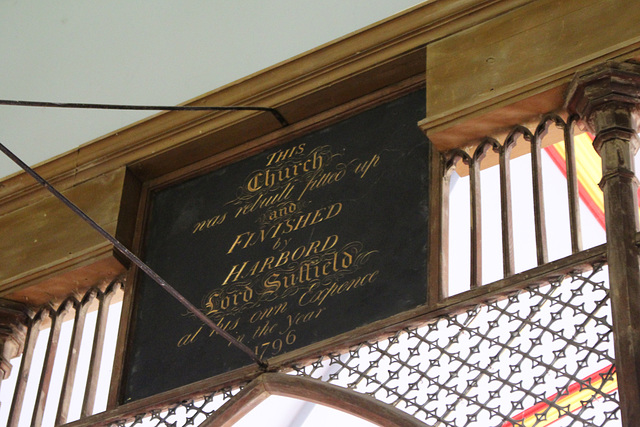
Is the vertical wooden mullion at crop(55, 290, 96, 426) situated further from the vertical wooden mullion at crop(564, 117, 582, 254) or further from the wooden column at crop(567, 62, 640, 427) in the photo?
the wooden column at crop(567, 62, 640, 427)

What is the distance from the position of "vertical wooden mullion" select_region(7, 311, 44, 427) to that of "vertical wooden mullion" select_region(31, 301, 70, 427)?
0.31ft

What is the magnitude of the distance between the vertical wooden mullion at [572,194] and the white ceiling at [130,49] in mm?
1315

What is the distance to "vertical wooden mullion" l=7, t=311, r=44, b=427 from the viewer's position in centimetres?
571

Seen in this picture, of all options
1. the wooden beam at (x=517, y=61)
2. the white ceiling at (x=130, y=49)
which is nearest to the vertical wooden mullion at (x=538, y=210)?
the wooden beam at (x=517, y=61)

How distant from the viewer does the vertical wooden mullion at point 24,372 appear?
5.71 m

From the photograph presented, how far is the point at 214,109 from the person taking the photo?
232 inches

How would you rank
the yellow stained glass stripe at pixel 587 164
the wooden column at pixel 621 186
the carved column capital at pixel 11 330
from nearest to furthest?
1. the wooden column at pixel 621 186
2. the carved column capital at pixel 11 330
3. the yellow stained glass stripe at pixel 587 164

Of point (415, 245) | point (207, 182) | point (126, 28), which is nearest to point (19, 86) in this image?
point (126, 28)

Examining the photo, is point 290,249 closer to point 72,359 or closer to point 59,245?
point 72,359

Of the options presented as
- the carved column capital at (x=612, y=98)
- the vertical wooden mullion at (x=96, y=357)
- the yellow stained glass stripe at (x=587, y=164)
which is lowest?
the vertical wooden mullion at (x=96, y=357)

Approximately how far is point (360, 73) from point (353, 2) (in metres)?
0.56

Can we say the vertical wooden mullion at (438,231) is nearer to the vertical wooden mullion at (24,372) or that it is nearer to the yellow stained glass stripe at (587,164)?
the vertical wooden mullion at (24,372)

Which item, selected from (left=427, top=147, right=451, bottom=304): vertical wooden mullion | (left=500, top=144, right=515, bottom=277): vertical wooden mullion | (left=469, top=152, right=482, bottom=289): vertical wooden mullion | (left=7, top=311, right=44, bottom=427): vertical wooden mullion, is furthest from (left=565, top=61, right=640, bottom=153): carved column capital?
(left=7, top=311, right=44, bottom=427): vertical wooden mullion

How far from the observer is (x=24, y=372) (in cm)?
588
